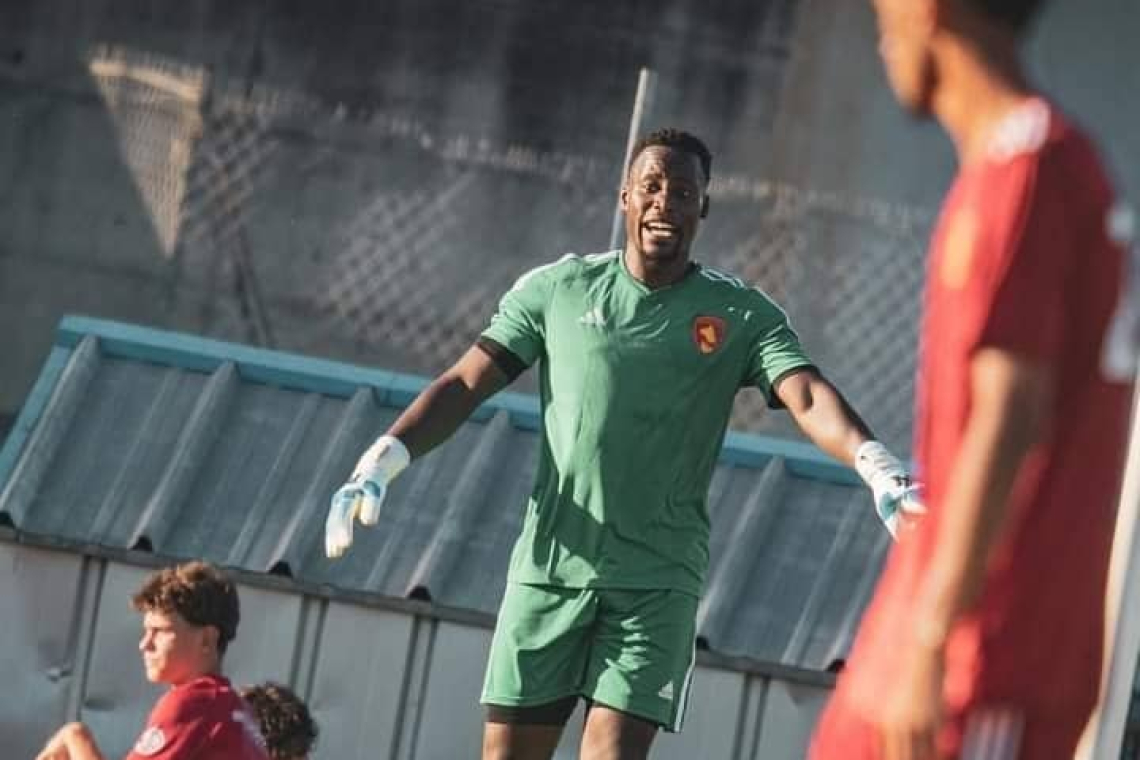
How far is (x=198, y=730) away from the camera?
22.2 ft

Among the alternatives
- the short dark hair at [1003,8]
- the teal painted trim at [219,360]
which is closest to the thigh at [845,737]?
the short dark hair at [1003,8]

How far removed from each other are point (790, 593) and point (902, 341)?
5110 mm

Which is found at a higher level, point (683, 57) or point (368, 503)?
point (683, 57)

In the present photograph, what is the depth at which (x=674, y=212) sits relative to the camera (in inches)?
281

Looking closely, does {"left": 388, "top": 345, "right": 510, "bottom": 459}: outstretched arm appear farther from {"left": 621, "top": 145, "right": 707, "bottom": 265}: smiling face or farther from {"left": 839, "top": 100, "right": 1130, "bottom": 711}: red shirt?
{"left": 839, "top": 100, "right": 1130, "bottom": 711}: red shirt

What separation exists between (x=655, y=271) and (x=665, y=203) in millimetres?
161

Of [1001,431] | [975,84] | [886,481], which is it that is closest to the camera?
[1001,431]

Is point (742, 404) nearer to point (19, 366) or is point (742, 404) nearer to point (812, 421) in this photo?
point (19, 366)

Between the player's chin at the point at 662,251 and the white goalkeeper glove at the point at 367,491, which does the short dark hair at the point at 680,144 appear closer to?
the player's chin at the point at 662,251

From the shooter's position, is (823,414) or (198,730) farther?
(823,414)

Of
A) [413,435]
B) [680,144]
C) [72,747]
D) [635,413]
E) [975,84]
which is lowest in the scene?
[72,747]

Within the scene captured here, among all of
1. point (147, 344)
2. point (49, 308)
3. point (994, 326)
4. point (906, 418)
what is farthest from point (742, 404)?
point (994, 326)

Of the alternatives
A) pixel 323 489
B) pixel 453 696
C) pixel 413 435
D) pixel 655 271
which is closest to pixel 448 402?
pixel 413 435

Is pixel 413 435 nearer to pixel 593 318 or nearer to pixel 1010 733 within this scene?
pixel 593 318
